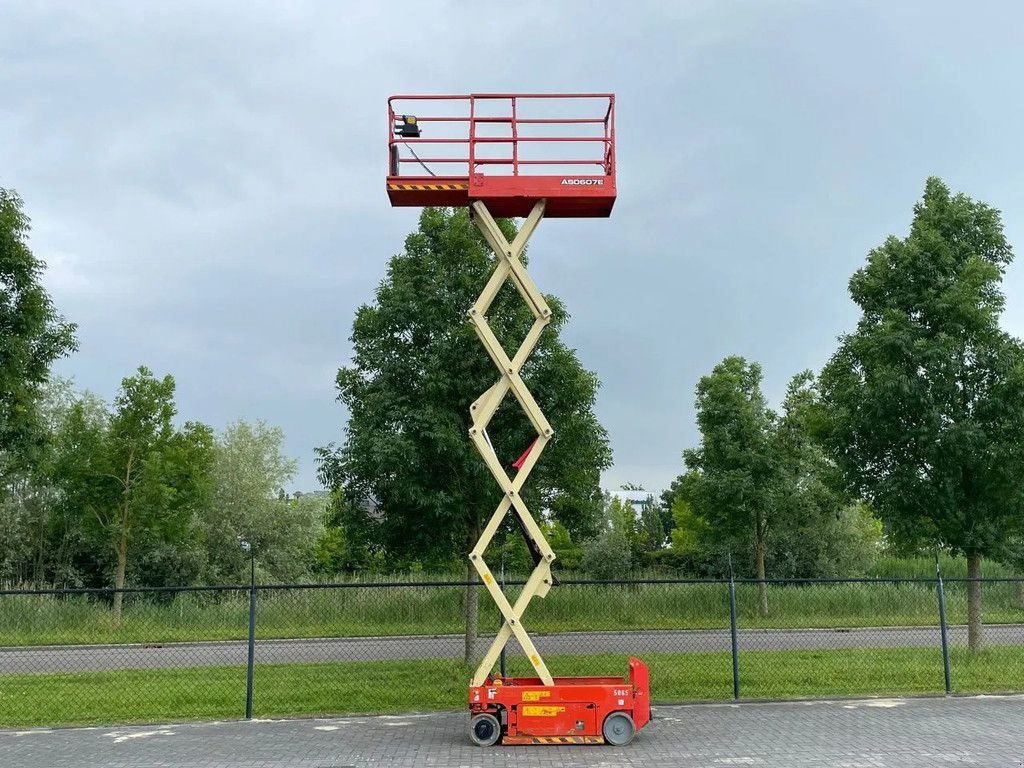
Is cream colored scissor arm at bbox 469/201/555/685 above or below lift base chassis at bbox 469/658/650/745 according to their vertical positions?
above

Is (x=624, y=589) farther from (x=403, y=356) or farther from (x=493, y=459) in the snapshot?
(x=493, y=459)

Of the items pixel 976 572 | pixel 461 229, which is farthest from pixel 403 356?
pixel 976 572

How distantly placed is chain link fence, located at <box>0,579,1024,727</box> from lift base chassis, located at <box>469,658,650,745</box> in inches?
91.0

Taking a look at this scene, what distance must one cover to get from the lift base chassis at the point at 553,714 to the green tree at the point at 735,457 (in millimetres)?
15580

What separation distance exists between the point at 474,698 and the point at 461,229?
8.38 m

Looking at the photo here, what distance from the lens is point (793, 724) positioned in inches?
397

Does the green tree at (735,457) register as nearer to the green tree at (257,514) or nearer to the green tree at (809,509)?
the green tree at (809,509)

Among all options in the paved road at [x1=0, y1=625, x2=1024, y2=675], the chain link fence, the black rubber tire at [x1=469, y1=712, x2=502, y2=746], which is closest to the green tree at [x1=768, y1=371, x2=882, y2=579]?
the chain link fence

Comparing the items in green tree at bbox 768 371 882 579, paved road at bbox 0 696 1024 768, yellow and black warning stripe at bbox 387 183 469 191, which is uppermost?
yellow and black warning stripe at bbox 387 183 469 191

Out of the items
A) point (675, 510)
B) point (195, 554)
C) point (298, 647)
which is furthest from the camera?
point (675, 510)

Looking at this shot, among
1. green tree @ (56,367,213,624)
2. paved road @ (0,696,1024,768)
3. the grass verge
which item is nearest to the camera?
paved road @ (0,696,1024,768)

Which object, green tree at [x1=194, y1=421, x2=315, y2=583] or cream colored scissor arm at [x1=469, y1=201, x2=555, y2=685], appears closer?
cream colored scissor arm at [x1=469, y1=201, x2=555, y2=685]

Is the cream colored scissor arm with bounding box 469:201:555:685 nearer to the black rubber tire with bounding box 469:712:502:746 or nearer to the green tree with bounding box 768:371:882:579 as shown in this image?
the black rubber tire with bounding box 469:712:502:746

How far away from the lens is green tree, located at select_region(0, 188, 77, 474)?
644 inches
